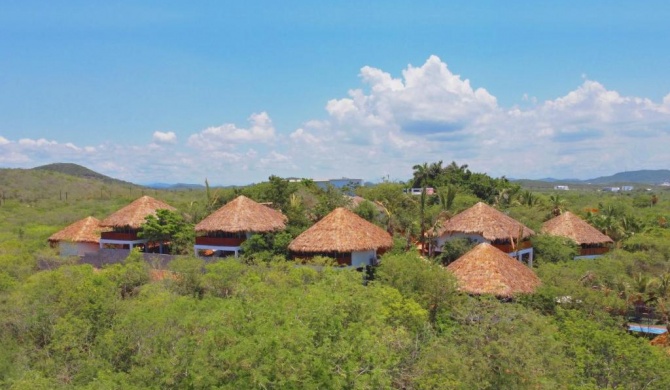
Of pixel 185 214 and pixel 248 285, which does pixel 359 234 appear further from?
pixel 185 214

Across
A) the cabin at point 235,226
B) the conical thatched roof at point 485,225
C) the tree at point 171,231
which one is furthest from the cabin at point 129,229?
the conical thatched roof at point 485,225

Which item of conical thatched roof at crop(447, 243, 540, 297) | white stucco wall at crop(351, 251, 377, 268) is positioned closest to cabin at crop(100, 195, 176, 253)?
white stucco wall at crop(351, 251, 377, 268)

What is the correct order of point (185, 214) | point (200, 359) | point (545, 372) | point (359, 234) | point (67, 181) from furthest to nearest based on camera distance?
point (67, 181) < point (185, 214) < point (359, 234) < point (545, 372) < point (200, 359)

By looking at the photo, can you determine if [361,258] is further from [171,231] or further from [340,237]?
[171,231]

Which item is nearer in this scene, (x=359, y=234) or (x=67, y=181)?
(x=359, y=234)

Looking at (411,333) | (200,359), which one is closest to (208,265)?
(411,333)

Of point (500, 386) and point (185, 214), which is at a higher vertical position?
point (185, 214)

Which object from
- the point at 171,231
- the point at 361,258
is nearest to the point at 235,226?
the point at 171,231
